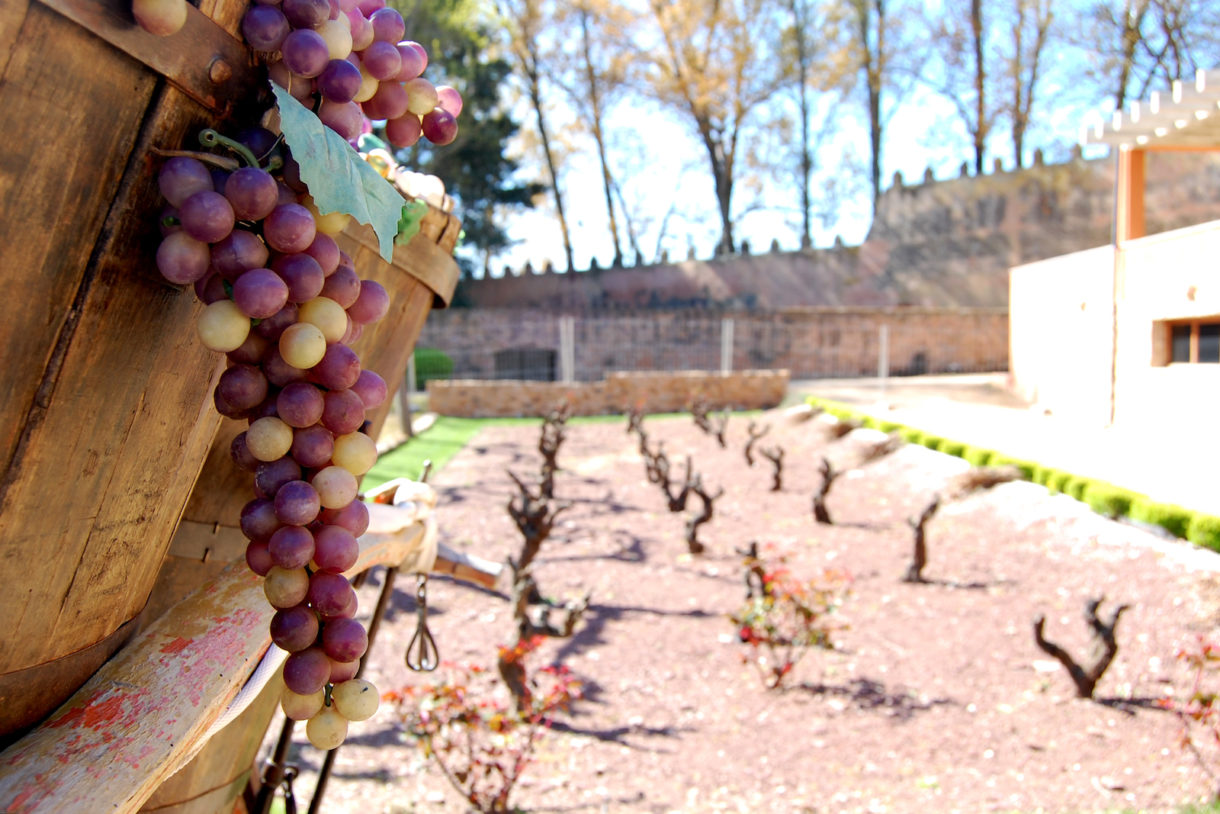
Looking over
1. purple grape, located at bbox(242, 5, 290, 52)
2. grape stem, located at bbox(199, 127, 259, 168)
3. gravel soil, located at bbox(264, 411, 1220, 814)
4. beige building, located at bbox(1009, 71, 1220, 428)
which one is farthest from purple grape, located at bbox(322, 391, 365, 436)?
gravel soil, located at bbox(264, 411, 1220, 814)

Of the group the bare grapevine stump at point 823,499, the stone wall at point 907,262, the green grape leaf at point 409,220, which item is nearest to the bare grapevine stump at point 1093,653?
the bare grapevine stump at point 823,499

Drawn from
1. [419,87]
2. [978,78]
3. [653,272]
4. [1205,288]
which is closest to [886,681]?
[1205,288]

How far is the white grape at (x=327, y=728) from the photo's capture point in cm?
77

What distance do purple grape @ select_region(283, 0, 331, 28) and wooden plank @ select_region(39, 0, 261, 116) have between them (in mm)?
47

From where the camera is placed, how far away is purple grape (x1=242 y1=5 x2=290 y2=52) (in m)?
0.73

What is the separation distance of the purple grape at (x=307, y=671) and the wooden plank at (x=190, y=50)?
49cm

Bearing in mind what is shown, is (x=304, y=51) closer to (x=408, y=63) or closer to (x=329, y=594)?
(x=408, y=63)

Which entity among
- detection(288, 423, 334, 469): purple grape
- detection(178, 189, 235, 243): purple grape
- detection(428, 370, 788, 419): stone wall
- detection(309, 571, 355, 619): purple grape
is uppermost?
detection(428, 370, 788, 419): stone wall

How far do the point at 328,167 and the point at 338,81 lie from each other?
0.09 m

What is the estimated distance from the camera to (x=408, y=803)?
401 centimetres

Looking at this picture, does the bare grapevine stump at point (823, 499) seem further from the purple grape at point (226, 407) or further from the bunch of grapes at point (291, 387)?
the purple grape at point (226, 407)

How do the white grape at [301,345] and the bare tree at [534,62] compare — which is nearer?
the white grape at [301,345]

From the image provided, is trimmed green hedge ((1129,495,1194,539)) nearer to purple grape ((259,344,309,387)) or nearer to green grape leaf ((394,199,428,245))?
green grape leaf ((394,199,428,245))

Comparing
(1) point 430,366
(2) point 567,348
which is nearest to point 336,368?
(2) point 567,348
